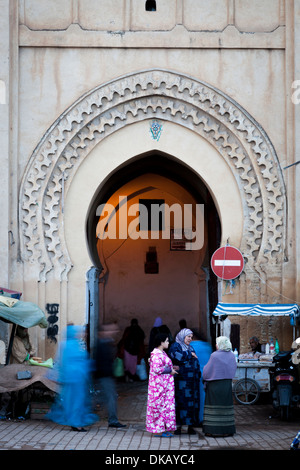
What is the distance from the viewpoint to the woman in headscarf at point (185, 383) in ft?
30.3

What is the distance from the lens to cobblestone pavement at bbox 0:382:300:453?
27.3 feet

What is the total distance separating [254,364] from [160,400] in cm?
225

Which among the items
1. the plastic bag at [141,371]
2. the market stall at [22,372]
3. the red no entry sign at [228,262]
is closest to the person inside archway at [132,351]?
the plastic bag at [141,371]

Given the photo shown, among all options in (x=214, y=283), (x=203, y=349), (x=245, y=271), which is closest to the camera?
(x=203, y=349)

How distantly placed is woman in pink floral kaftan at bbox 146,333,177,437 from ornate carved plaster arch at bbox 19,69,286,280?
9.92ft

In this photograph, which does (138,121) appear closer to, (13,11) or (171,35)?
(171,35)

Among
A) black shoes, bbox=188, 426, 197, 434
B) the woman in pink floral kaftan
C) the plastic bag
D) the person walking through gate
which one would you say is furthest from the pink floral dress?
the plastic bag

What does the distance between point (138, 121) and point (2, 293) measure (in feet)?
10.7

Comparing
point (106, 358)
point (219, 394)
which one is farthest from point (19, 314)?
point (219, 394)

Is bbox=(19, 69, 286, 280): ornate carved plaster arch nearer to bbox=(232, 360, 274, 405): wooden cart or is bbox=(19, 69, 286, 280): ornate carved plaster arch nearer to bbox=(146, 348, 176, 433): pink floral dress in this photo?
bbox=(232, 360, 274, 405): wooden cart

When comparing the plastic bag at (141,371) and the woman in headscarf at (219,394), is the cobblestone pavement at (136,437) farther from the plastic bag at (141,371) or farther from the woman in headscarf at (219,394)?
the plastic bag at (141,371)

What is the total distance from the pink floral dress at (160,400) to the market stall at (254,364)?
206 centimetres

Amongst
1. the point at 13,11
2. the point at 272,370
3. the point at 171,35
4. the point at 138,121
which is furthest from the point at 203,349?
the point at 13,11

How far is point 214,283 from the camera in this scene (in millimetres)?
13445
